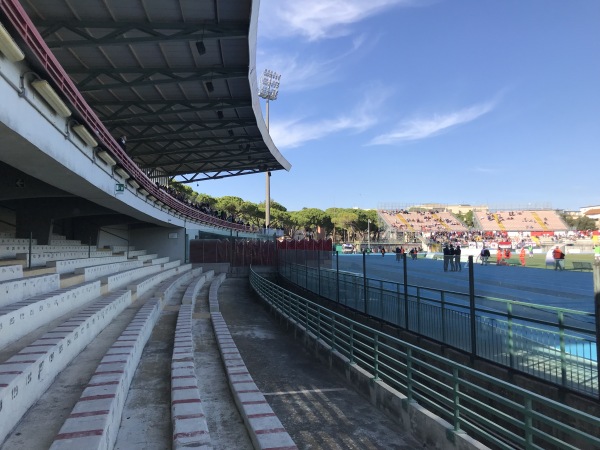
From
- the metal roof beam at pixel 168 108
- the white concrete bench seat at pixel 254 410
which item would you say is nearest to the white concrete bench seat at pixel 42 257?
the white concrete bench seat at pixel 254 410

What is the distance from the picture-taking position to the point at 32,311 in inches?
274

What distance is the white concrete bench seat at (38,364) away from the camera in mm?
4059

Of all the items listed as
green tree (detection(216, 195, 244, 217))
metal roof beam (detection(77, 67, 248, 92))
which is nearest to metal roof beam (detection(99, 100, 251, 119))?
metal roof beam (detection(77, 67, 248, 92))

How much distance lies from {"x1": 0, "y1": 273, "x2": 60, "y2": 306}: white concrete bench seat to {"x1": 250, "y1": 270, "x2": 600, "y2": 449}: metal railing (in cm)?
621

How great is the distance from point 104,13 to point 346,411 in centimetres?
1401

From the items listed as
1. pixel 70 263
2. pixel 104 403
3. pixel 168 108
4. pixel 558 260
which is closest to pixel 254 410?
pixel 104 403

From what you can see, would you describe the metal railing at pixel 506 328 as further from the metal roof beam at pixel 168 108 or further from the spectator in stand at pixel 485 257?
the metal roof beam at pixel 168 108

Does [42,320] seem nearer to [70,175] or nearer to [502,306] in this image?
[70,175]

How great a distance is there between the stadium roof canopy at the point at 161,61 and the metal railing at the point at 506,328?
33.9 feet

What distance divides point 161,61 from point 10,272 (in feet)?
37.8

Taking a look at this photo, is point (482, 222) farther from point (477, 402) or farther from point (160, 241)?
point (477, 402)

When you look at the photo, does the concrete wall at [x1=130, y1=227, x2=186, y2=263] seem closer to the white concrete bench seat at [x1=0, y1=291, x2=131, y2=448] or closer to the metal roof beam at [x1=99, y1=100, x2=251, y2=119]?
the metal roof beam at [x1=99, y1=100, x2=251, y2=119]

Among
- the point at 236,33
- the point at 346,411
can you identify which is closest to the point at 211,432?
the point at 346,411

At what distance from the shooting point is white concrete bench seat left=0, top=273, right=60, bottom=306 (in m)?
7.24
